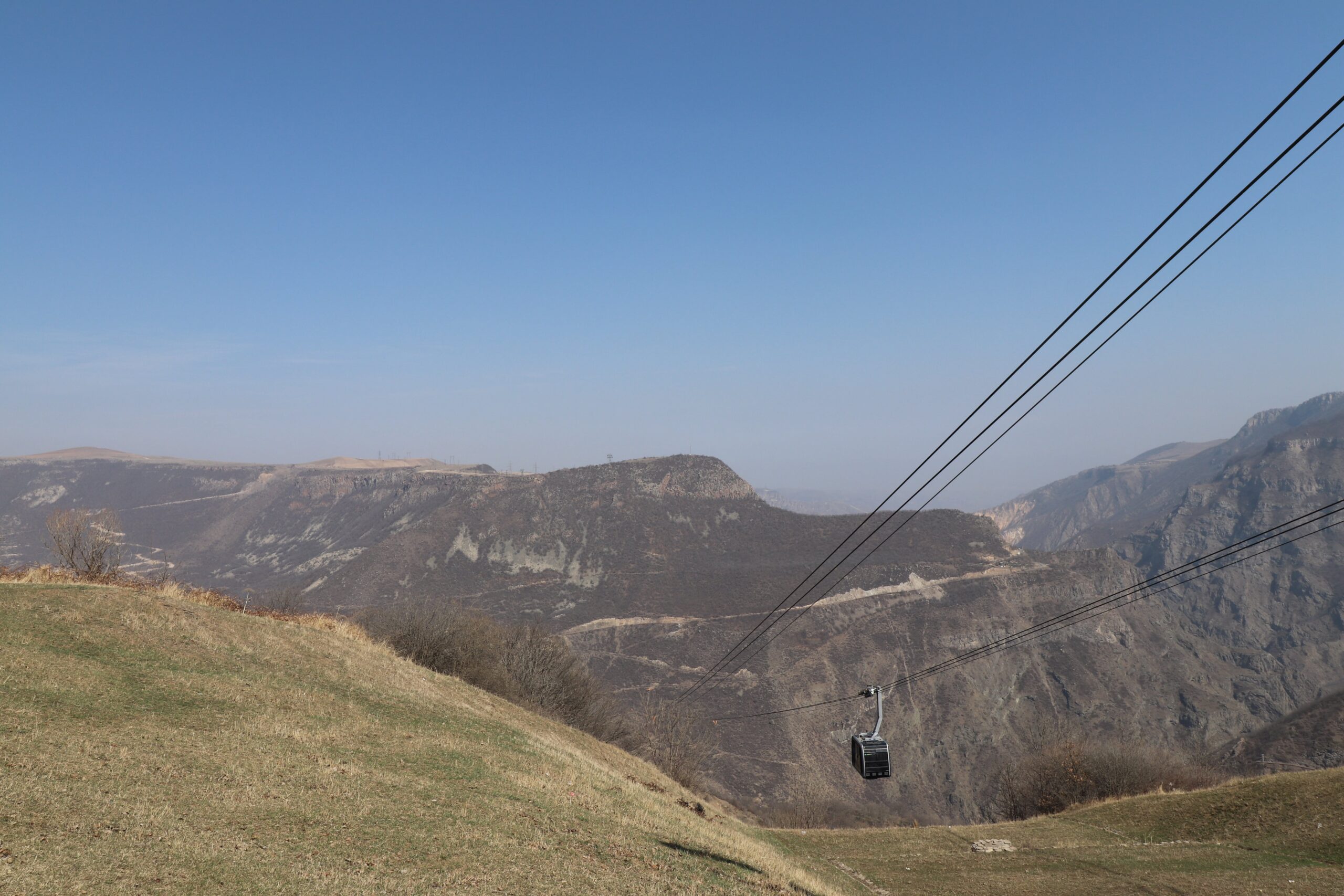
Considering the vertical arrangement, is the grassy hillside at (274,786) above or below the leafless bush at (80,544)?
below

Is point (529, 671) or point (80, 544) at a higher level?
point (80, 544)

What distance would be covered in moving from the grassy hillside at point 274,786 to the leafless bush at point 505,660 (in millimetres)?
17965

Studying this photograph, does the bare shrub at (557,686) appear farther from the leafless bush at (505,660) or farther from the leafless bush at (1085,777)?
the leafless bush at (1085,777)

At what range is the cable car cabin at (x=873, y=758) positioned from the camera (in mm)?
17531

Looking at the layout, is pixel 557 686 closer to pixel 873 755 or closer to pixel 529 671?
pixel 529 671

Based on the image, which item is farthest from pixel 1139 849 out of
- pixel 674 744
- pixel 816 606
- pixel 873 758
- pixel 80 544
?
pixel 816 606

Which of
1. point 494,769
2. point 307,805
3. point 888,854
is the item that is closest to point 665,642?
point 888,854

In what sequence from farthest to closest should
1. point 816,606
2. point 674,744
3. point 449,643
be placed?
1. point 816,606
2. point 674,744
3. point 449,643

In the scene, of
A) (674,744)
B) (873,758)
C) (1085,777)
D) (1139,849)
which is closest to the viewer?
(873,758)

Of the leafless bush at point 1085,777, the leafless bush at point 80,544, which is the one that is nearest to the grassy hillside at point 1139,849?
the leafless bush at point 1085,777

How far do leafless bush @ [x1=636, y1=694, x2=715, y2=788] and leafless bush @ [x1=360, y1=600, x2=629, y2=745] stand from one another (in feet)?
7.79

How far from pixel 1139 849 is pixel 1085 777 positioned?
105 feet

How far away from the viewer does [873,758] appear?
1766 cm

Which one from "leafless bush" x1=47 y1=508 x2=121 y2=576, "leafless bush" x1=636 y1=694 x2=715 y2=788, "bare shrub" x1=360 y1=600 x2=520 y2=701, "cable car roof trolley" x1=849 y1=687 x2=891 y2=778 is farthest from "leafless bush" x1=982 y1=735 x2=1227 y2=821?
"leafless bush" x1=47 y1=508 x2=121 y2=576
